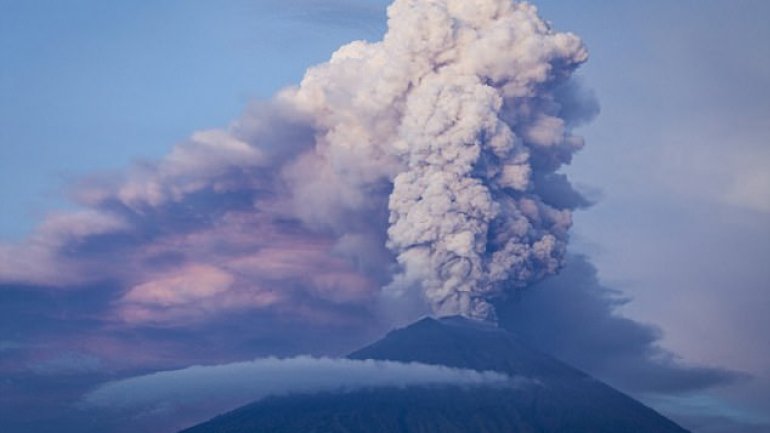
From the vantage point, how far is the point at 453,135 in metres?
71.1

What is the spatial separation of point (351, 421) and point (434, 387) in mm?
10548

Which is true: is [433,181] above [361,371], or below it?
above

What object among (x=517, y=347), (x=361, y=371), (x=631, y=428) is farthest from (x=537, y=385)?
(x=361, y=371)

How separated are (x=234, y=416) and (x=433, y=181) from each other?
33.4 metres

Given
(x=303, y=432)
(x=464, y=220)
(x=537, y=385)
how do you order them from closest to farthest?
(x=464, y=220), (x=303, y=432), (x=537, y=385)

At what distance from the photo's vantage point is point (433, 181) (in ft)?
233

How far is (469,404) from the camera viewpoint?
89125 millimetres

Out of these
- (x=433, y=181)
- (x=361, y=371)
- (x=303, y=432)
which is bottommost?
(x=303, y=432)

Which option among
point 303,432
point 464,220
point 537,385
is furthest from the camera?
point 537,385

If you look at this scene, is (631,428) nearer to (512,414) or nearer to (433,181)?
(512,414)

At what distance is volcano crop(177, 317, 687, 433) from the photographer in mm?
84750

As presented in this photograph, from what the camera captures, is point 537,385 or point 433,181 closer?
point 433,181

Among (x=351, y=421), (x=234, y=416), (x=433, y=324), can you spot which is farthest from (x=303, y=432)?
(x=433, y=324)

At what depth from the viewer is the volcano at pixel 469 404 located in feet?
278
